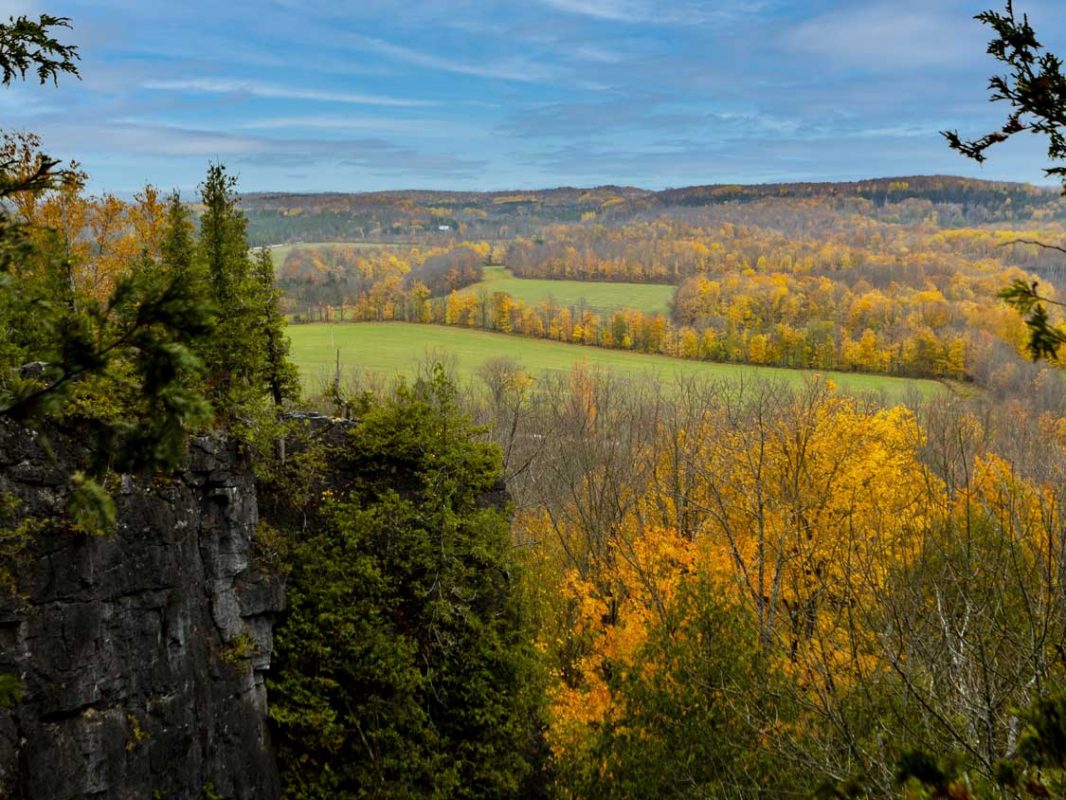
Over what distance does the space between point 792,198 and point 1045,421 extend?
130511 mm

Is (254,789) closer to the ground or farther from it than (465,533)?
closer to the ground

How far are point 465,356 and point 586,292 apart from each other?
3667cm

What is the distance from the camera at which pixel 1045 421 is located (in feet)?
173

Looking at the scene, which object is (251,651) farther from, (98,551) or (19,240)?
(19,240)

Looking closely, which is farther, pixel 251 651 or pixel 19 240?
pixel 251 651

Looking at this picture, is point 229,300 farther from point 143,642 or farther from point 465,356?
point 465,356

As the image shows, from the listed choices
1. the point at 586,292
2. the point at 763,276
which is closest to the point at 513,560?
the point at 763,276

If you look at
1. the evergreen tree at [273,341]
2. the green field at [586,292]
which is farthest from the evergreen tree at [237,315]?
the green field at [586,292]

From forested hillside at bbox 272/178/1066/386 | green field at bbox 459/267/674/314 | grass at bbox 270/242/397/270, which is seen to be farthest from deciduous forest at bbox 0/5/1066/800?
grass at bbox 270/242/397/270

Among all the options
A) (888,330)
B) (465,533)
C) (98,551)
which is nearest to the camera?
(98,551)

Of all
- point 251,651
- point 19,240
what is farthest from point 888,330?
point 19,240

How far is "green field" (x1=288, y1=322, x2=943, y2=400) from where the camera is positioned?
6688 cm

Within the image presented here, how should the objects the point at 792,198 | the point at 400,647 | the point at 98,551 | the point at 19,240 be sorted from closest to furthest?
the point at 19,240 < the point at 98,551 < the point at 400,647 < the point at 792,198

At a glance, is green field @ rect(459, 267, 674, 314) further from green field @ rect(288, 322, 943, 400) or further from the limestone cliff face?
the limestone cliff face
